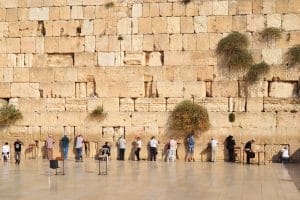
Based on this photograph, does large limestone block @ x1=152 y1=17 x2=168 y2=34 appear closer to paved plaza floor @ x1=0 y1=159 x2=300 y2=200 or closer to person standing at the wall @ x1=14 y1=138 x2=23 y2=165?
paved plaza floor @ x1=0 y1=159 x2=300 y2=200

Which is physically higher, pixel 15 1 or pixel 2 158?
pixel 15 1

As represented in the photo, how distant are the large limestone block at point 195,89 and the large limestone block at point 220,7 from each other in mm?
2529

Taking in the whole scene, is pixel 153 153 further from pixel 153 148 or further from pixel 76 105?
pixel 76 105

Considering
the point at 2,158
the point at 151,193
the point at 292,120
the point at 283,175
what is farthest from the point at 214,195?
the point at 2,158

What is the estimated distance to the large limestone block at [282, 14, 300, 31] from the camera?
18.0m

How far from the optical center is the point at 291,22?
18031 millimetres

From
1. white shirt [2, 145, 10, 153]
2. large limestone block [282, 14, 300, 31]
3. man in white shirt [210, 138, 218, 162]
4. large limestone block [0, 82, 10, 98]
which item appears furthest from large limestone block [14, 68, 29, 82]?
large limestone block [282, 14, 300, 31]

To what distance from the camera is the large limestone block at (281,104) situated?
17.6 meters

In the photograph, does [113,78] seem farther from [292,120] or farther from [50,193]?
[50,193]

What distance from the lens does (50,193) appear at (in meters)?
11.0

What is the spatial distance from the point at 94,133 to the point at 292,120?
6.88 metres

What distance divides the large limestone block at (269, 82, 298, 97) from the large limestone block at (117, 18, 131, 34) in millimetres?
5440

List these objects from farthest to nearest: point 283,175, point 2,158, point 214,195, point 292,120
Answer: point 2,158, point 292,120, point 283,175, point 214,195

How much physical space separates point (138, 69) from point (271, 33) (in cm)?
478
